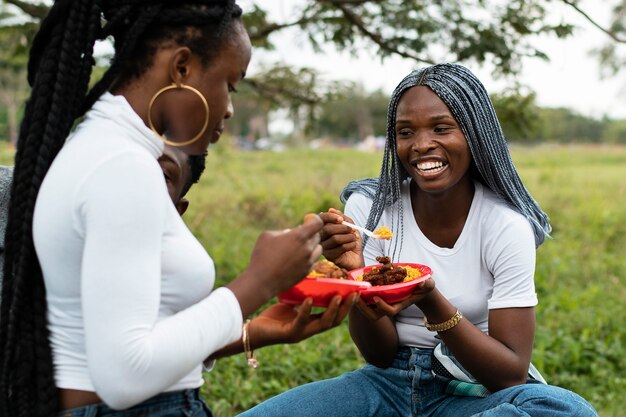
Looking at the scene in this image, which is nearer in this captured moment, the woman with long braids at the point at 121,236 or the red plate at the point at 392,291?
the woman with long braids at the point at 121,236

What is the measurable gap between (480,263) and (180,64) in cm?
128

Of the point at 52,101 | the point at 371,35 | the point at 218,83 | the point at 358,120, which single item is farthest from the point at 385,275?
the point at 358,120

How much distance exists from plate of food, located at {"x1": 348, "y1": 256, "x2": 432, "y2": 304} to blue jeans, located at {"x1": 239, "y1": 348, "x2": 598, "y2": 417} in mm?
399

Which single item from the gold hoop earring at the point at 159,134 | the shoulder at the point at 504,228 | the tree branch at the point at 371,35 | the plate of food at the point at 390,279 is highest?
the tree branch at the point at 371,35

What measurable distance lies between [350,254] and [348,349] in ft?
6.66

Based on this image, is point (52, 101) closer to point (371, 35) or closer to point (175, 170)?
point (175, 170)

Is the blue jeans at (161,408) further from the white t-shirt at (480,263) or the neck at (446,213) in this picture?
the neck at (446,213)

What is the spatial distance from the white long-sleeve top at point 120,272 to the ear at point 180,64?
0.37 ft

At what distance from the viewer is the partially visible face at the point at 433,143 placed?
2.38m

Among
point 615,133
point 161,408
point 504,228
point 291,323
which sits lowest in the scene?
point 161,408

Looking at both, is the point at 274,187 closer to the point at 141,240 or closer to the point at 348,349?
the point at 348,349

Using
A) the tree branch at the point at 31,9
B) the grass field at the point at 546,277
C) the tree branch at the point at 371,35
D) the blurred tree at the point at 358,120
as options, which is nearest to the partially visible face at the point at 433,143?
the grass field at the point at 546,277

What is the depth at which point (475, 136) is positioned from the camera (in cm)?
239

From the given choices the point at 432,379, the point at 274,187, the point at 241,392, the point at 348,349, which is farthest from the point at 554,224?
the point at 432,379
